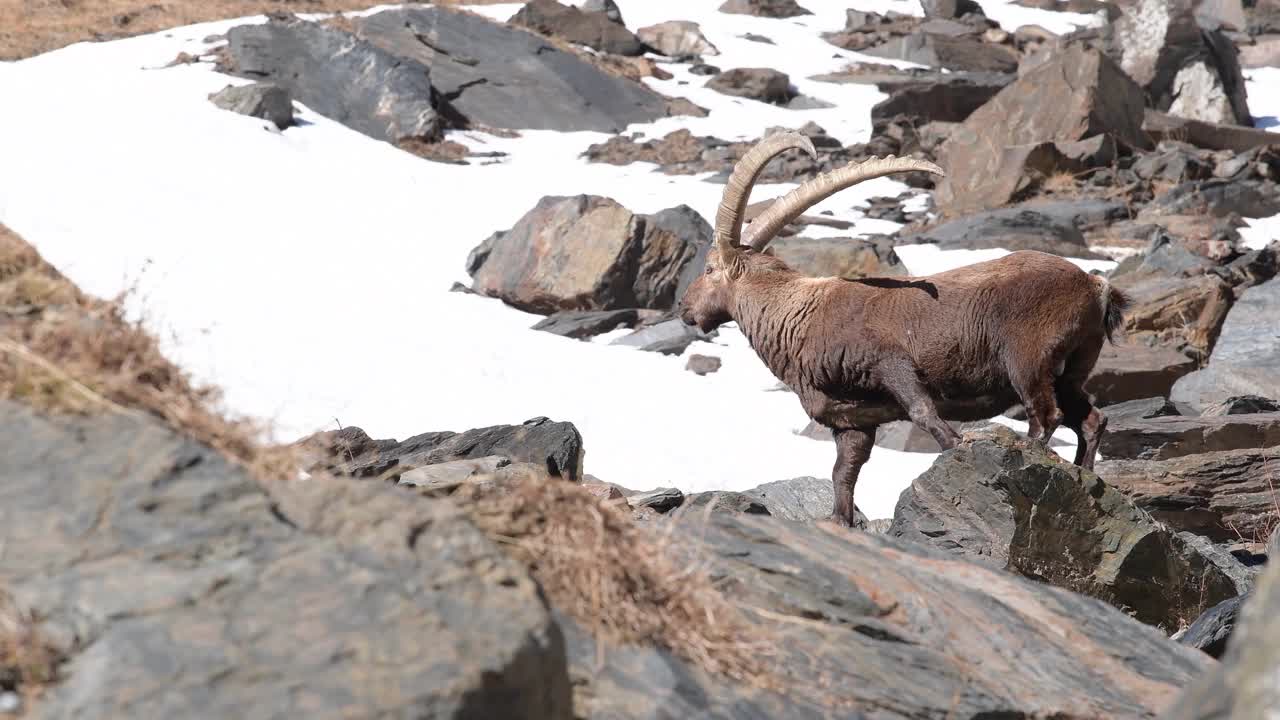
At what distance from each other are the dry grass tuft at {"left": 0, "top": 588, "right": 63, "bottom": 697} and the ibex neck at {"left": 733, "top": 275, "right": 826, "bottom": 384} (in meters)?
6.94

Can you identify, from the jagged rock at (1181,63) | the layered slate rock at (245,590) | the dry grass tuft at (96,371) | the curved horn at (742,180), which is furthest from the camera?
the jagged rock at (1181,63)

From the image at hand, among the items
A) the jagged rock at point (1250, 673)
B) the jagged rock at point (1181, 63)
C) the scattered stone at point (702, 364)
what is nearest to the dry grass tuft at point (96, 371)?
the jagged rock at point (1250, 673)

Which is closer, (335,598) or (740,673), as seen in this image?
(335,598)

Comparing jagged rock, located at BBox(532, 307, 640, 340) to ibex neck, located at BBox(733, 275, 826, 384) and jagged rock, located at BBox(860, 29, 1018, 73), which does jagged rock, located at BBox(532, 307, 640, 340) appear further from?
jagged rock, located at BBox(860, 29, 1018, 73)

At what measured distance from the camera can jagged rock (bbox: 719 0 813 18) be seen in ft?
128

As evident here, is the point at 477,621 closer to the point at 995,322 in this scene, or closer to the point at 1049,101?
the point at 995,322

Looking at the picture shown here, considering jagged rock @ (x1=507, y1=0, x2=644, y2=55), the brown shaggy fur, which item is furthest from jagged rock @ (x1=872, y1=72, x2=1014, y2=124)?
the brown shaggy fur

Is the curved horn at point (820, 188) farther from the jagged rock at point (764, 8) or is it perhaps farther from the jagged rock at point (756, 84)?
the jagged rock at point (764, 8)

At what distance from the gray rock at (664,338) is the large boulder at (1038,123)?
296 inches

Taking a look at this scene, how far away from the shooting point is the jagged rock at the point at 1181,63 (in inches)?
1133

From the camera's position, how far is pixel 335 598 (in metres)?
2.68

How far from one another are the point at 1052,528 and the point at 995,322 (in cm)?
192

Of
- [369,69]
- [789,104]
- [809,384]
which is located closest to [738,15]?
[789,104]

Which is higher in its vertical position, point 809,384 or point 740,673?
point 740,673
